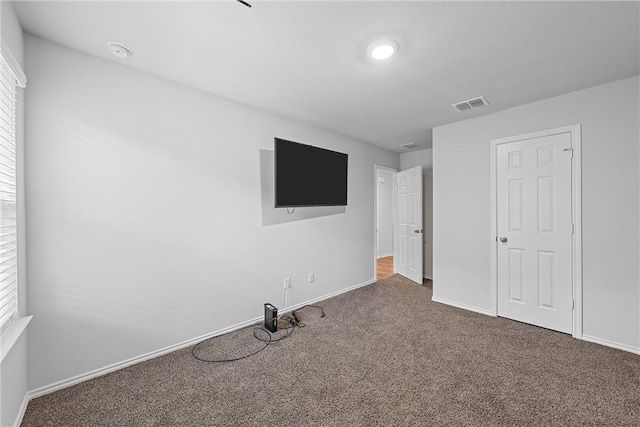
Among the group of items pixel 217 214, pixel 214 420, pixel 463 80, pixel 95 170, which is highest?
pixel 463 80

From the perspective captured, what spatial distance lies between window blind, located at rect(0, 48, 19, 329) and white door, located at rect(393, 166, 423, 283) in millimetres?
4497

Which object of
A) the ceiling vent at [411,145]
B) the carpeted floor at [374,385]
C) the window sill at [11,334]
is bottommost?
the carpeted floor at [374,385]

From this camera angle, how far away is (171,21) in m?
1.59

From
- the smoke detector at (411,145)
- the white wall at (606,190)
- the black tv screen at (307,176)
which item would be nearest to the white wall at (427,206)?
the smoke detector at (411,145)

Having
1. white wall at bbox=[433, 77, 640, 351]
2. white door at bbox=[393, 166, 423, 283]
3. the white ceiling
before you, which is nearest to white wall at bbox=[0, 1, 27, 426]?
the white ceiling

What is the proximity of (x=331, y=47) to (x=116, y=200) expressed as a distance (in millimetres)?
2010

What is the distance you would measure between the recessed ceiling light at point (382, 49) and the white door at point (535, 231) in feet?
6.54

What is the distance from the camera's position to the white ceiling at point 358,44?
151 centimetres

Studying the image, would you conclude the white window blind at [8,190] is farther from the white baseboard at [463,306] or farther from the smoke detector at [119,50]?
the white baseboard at [463,306]

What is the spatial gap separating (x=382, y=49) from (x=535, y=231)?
2.53 metres

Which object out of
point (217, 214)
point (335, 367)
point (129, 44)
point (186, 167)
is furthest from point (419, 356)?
point (129, 44)

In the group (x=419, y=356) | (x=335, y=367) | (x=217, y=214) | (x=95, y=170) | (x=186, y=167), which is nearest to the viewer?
(x=95, y=170)

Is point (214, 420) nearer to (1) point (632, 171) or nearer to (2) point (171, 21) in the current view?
(2) point (171, 21)

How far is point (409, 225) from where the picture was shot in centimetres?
466
